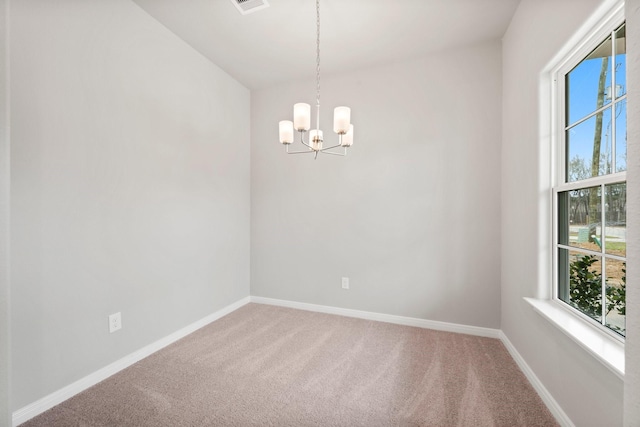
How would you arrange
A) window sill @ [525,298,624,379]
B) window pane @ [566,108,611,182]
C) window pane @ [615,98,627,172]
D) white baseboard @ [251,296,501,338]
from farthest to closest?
white baseboard @ [251,296,501,338], window pane @ [566,108,611,182], window pane @ [615,98,627,172], window sill @ [525,298,624,379]

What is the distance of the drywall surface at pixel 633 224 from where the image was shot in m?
0.52

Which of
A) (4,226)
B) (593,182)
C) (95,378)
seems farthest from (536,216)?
(95,378)

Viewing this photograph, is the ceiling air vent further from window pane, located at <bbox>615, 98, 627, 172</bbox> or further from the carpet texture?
the carpet texture

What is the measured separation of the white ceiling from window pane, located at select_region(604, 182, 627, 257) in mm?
1681

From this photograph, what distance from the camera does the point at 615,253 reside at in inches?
50.8

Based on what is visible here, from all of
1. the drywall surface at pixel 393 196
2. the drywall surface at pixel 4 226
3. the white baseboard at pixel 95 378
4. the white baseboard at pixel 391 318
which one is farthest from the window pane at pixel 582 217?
the white baseboard at pixel 95 378

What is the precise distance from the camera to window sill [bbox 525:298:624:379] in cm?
112

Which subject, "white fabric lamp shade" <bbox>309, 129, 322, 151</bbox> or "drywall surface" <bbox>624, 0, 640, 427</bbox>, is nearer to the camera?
"drywall surface" <bbox>624, 0, 640, 427</bbox>

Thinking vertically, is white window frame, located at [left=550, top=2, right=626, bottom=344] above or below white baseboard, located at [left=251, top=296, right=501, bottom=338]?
above

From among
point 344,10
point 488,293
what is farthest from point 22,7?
point 488,293

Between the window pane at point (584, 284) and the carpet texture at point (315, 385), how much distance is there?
652 mm

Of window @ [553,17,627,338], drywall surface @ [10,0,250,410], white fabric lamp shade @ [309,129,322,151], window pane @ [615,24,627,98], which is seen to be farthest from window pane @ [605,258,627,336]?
drywall surface @ [10,0,250,410]

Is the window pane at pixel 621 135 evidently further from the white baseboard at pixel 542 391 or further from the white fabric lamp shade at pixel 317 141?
the white fabric lamp shade at pixel 317 141

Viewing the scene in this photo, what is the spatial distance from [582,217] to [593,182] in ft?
0.75
